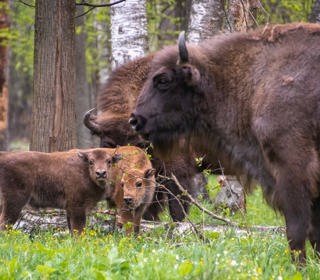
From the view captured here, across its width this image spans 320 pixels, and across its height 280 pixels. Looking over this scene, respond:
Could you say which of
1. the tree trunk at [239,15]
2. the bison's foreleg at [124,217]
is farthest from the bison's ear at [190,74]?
the tree trunk at [239,15]

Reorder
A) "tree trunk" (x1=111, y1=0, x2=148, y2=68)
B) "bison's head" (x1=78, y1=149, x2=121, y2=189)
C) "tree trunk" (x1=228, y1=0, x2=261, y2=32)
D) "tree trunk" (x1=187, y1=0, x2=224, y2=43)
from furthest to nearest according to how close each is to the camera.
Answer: "tree trunk" (x1=187, y1=0, x2=224, y2=43) → "tree trunk" (x1=111, y1=0, x2=148, y2=68) → "tree trunk" (x1=228, y1=0, x2=261, y2=32) → "bison's head" (x1=78, y1=149, x2=121, y2=189)

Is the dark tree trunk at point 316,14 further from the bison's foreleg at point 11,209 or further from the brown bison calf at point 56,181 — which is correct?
the bison's foreleg at point 11,209

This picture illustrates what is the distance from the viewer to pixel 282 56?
6.52m

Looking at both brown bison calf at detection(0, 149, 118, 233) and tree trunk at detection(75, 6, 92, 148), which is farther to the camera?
tree trunk at detection(75, 6, 92, 148)

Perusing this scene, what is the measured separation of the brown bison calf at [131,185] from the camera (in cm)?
776

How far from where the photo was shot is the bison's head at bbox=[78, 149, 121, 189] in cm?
811

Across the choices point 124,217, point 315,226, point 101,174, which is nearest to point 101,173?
point 101,174

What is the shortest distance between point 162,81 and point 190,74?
11.3 inches

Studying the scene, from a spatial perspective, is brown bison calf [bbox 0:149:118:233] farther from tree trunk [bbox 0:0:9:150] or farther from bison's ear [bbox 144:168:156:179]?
tree trunk [bbox 0:0:9:150]

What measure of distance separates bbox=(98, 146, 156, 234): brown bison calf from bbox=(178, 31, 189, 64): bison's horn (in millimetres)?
1255

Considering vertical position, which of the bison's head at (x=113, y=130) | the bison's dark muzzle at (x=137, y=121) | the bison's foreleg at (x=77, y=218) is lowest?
the bison's foreleg at (x=77, y=218)

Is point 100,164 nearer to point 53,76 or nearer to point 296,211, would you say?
point 53,76

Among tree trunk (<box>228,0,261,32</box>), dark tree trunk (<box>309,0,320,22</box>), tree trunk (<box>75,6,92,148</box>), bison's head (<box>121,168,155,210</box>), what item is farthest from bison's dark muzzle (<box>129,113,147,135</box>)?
tree trunk (<box>75,6,92,148</box>)

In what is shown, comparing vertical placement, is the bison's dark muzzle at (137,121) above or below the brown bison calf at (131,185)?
above
